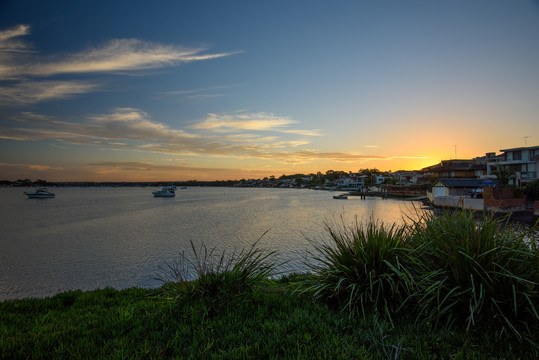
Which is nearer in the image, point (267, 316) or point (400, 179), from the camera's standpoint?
point (267, 316)

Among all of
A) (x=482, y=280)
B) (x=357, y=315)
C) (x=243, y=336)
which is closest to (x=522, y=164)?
(x=482, y=280)

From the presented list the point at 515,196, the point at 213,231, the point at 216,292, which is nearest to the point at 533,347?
the point at 216,292

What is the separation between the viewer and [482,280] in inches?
122

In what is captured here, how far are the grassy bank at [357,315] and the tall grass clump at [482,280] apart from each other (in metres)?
0.01

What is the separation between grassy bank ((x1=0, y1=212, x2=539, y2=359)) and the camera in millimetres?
2656

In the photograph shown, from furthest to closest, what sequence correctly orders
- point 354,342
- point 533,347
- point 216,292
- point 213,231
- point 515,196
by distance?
point 515,196, point 213,231, point 216,292, point 354,342, point 533,347

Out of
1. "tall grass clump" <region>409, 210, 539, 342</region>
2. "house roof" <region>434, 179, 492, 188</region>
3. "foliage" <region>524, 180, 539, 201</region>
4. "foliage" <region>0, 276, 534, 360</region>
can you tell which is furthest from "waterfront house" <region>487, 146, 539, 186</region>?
"foliage" <region>0, 276, 534, 360</region>

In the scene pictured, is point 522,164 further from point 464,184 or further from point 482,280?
point 482,280

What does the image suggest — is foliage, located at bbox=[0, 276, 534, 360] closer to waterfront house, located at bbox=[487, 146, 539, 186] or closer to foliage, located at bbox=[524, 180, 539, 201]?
foliage, located at bbox=[524, 180, 539, 201]

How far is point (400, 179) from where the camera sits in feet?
366

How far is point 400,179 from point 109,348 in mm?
121693

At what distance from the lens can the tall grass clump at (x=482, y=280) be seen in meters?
2.88

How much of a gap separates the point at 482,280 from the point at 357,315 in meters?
1.45

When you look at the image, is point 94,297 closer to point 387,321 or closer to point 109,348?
point 109,348
